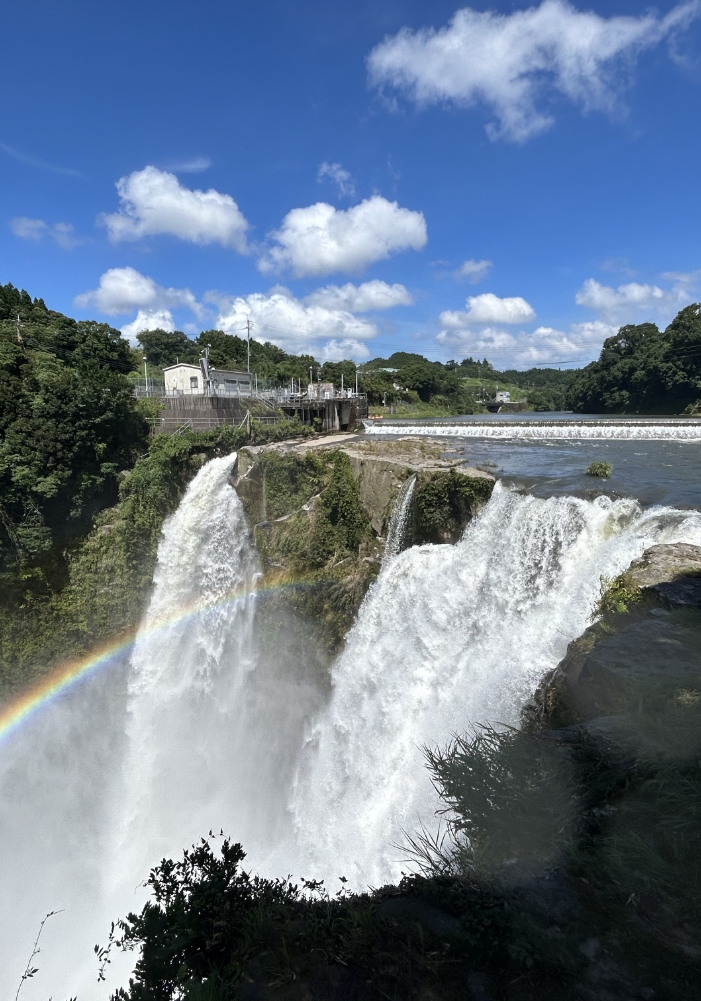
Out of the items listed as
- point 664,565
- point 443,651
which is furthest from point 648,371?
point 443,651

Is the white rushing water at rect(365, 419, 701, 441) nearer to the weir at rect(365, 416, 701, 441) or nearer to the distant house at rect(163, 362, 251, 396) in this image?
the weir at rect(365, 416, 701, 441)

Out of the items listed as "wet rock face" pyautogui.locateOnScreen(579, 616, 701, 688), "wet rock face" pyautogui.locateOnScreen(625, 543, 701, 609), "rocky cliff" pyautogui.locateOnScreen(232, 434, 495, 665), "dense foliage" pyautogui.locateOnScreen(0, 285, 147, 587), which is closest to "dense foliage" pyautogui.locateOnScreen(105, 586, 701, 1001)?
"wet rock face" pyautogui.locateOnScreen(579, 616, 701, 688)

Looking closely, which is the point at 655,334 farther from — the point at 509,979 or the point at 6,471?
the point at 509,979

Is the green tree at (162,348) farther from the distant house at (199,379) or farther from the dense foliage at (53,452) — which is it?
the dense foliage at (53,452)

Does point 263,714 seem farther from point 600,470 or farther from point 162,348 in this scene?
point 162,348

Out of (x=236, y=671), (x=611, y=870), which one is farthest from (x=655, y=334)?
(x=611, y=870)
